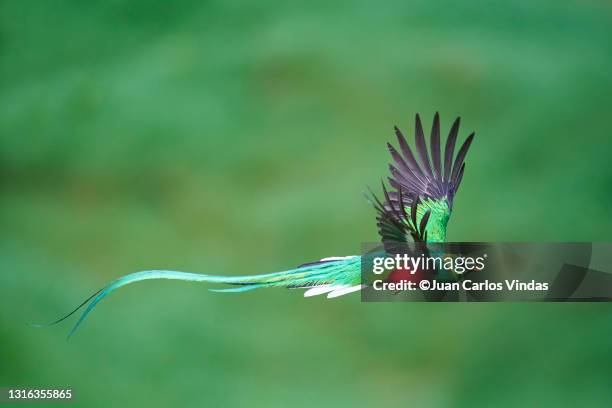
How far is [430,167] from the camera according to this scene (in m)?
1.75

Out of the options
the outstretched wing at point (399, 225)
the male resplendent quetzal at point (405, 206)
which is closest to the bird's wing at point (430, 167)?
the male resplendent quetzal at point (405, 206)

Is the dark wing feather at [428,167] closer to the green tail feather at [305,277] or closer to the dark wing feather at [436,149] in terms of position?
the dark wing feather at [436,149]

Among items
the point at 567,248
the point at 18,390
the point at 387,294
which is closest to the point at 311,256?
the point at 387,294

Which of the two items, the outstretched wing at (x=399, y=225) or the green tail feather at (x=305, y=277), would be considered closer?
the outstretched wing at (x=399, y=225)

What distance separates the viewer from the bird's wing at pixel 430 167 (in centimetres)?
174

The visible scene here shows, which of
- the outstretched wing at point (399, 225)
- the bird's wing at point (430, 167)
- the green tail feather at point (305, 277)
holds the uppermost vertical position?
the bird's wing at point (430, 167)

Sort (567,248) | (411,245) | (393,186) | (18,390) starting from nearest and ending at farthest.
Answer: (411,245) → (393,186) → (18,390) → (567,248)

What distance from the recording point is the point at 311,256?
6.81ft

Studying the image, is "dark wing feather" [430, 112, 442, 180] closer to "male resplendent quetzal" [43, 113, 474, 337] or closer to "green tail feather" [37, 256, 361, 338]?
"male resplendent quetzal" [43, 113, 474, 337]

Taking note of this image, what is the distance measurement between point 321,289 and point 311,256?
383 mm

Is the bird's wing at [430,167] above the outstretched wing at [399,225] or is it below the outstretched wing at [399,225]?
above

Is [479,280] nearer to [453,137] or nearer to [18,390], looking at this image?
[453,137]

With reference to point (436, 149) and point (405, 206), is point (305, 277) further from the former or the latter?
point (436, 149)

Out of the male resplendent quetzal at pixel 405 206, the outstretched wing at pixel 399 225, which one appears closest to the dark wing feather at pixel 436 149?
the male resplendent quetzal at pixel 405 206
